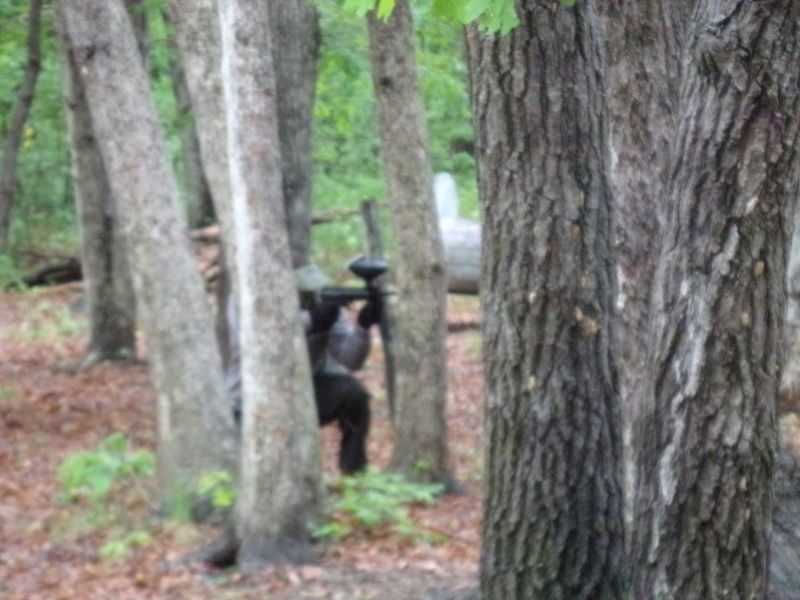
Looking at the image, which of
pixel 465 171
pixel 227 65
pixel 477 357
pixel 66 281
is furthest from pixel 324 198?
pixel 227 65

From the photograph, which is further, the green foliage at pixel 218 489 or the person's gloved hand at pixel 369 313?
the person's gloved hand at pixel 369 313

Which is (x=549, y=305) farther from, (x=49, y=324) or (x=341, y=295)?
(x=49, y=324)

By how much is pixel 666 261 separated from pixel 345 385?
5.65m

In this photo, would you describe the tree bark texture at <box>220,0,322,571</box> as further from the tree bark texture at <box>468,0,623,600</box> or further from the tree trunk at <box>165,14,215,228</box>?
the tree trunk at <box>165,14,215,228</box>

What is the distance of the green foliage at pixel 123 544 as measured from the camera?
27.5 feet

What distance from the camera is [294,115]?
9.06 metres

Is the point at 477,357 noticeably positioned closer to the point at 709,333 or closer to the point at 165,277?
the point at 165,277

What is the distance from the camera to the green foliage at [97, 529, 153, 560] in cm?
838

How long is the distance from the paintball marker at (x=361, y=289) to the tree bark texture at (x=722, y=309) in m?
5.10

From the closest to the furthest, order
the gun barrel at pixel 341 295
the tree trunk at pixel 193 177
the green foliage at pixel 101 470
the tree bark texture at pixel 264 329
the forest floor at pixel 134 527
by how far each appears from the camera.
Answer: the tree bark texture at pixel 264 329, the forest floor at pixel 134 527, the gun barrel at pixel 341 295, the green foliage at pixel 101 470, the tree trunk at pixel 193 177

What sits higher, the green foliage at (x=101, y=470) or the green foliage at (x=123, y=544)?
the green foliage at (x=101, y=470)

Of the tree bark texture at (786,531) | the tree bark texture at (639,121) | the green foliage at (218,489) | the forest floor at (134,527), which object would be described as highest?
the tree bark texture at (639,121)

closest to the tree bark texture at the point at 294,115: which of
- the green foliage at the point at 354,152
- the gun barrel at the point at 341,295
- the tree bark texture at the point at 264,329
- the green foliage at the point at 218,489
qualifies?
the gun barrel at the point at 341,295

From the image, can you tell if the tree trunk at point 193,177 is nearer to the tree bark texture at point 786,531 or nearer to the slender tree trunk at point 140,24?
the slender tree trunk at point 140,24
